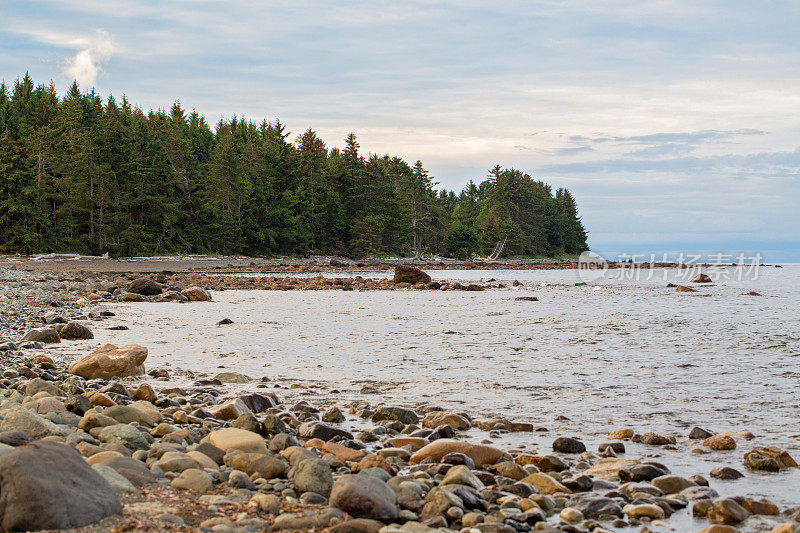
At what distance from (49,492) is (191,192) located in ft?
222

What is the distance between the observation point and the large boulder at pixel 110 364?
26.9 ft

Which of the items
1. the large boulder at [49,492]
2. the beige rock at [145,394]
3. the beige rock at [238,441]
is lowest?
the beige rock at [145,394]

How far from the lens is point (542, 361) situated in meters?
10.6

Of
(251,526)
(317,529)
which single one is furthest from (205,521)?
(317,529)

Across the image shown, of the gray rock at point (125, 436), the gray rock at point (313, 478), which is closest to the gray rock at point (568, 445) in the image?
the gray rock at point (313, 478)

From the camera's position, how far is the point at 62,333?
11828 mm

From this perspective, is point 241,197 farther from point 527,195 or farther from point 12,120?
point 527,195

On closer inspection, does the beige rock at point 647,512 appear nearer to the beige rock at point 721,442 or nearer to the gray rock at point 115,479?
the beige rock at point 721,442

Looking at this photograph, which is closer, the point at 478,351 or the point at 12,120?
the point at 478,351

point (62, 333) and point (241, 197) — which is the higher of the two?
point (241, 197)

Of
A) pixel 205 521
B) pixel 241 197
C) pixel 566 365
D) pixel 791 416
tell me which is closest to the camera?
pixel 205 521

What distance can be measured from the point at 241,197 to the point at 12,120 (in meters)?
24.7

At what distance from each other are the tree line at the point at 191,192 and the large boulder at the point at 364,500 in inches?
2134

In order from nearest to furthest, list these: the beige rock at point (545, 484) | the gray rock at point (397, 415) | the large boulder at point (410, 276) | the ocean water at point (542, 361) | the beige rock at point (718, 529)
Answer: the beige rock at point (718, 529), the beige rock at point (545, 484), the gray rock at point (397, 415), the ocean water at point (542, 361), the large boulder at point (410, 276)
